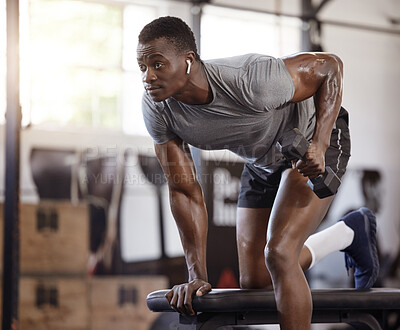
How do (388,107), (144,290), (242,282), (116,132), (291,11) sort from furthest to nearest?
(388,107), (291,11), (116,132), (144,290), (242,282)

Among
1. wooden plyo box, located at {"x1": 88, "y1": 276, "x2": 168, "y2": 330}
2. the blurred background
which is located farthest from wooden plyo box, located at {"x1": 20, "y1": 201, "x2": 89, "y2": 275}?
wooden plyo box, located at {"x1": 88, "y1": 276, "x2": 168, "y2": 330}

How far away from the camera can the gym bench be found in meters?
2.18

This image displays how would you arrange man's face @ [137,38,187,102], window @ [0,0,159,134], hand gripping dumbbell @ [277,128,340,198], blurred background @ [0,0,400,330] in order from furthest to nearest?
1. window @ [0,0,159,134]
2. blurred background @ [0,0,400,330]
3. man's face @ [137,38,187,102]
4. hand gripping dumbbell @ [277,128,340,198]

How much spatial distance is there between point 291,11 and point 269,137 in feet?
14.3

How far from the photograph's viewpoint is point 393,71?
22.4ft

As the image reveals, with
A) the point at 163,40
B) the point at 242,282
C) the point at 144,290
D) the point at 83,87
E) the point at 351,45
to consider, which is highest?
the point at 351,45

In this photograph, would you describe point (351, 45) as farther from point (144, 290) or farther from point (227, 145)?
point (227, 145)

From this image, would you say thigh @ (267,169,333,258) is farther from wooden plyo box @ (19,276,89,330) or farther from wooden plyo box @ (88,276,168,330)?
wooden plyo box @ (88,276,168,330)

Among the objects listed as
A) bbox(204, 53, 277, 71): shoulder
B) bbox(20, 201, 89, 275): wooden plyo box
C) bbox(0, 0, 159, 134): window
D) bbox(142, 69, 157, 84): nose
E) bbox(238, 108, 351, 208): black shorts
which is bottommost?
bbox(20, 201, 89, 275): wooden plyo box

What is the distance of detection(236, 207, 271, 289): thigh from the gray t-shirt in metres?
0.31

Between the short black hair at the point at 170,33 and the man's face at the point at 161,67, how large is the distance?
0.02m

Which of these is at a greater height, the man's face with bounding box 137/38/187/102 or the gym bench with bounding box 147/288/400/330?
the man's face with bounding box 137/38/187/102

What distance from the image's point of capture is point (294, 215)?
2133 millimetres

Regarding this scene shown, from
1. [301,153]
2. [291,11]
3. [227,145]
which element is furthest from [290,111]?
[291,11]
